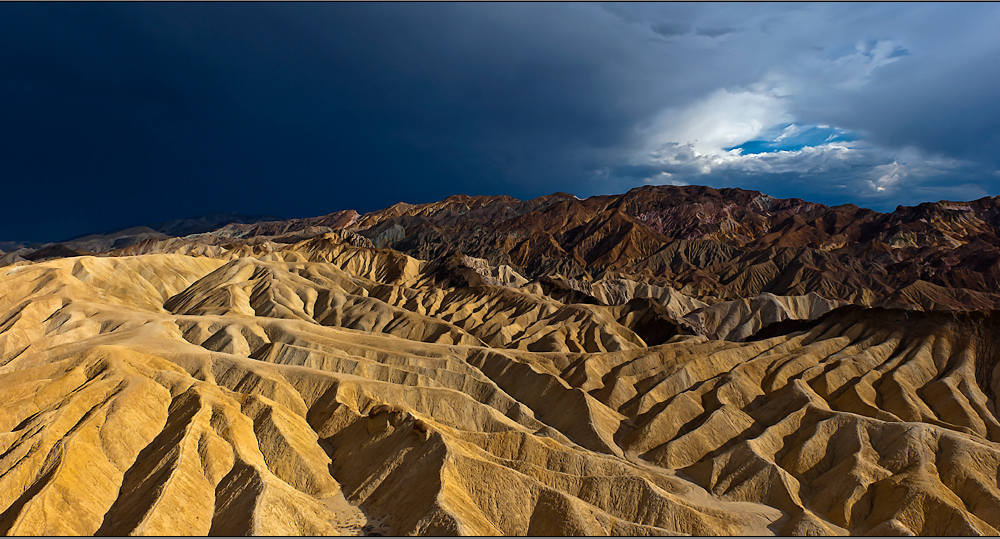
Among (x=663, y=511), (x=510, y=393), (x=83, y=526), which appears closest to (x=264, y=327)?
(x=510, y=393)

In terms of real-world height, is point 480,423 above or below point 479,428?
above

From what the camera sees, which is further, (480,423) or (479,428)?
→ (480,423)

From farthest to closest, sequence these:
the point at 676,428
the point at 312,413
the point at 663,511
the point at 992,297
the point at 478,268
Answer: the point at 478,268
the point at 992,297
the point at 676,428
the point at 312,413
the point at 663,511

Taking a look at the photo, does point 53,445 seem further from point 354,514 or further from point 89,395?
point 354,514

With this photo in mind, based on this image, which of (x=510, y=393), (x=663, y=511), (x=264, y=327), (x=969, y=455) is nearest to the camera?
(x=663, y=511)

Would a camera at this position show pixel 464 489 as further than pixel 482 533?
Yes

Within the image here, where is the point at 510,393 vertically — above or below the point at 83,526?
below

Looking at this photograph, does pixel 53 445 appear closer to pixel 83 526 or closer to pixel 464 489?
pixel 83 526
